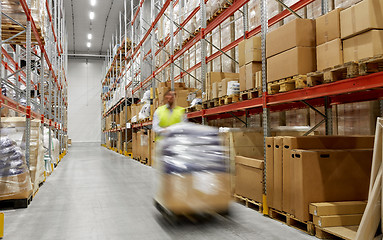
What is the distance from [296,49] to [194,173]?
1912 millimetres

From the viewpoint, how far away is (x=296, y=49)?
379cm

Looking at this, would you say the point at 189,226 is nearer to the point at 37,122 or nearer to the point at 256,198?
the point at 256,198

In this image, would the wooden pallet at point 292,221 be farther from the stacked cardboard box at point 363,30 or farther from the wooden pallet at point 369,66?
the stacked cardboard box at point 363,30

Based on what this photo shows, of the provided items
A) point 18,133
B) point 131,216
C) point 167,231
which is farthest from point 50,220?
point 18,133

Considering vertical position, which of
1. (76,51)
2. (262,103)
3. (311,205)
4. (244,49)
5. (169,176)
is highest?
(76,51)

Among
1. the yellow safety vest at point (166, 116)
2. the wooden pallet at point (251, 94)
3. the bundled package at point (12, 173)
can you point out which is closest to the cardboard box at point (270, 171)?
the wooden pallet at point (251, 94)

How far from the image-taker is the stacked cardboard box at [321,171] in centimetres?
349

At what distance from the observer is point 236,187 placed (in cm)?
515

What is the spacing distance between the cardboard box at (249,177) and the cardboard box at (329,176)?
857 mm

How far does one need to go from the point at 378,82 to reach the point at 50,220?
4196 millimetres

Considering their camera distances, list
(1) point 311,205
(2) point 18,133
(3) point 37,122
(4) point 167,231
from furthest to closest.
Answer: (3) point 37,122
(2) point 18,133
(4) point 167,231
(1) point 311,205

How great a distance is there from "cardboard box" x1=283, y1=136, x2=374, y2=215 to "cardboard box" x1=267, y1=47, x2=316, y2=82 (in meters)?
0.81

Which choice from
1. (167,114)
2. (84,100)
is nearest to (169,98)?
(167,114)

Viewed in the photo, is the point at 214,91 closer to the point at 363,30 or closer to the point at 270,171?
the point at 270,171
